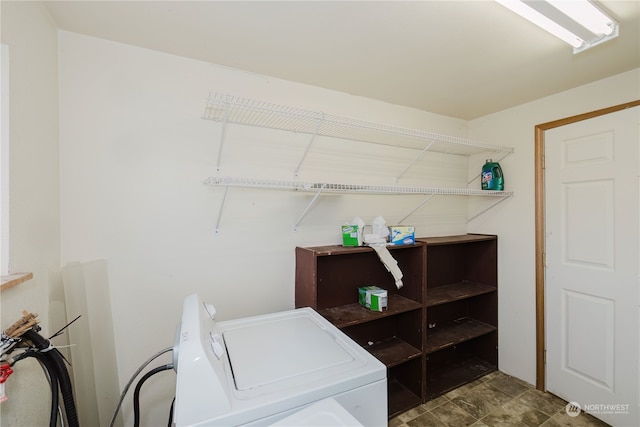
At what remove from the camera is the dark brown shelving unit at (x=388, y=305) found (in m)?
1.85

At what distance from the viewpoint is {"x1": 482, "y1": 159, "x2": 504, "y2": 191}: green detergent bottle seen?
2.35 metres

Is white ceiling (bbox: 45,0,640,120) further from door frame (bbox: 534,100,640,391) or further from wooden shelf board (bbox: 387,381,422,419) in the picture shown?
wooden shelf board (bbox: 387,381,422,419)

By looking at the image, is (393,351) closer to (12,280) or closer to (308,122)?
(308,122)

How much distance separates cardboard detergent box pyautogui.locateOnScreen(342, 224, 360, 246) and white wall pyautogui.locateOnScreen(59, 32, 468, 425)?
0.17 metres

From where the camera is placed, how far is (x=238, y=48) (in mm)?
1488

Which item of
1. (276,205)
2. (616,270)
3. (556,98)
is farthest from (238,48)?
(616,270)

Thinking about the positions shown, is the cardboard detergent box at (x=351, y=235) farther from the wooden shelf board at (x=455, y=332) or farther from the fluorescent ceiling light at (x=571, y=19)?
the fluorescent ceiling light at (x=571, y=19)

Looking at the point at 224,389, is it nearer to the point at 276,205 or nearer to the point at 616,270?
the point at 276,205

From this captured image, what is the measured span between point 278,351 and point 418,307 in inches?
48.9

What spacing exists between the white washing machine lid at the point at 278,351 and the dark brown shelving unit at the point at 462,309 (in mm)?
1318

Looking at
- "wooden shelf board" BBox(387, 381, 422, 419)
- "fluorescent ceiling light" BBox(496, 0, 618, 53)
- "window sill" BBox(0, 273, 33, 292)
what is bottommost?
"wooden shelf board" BBox(387, 381, 422, 419)

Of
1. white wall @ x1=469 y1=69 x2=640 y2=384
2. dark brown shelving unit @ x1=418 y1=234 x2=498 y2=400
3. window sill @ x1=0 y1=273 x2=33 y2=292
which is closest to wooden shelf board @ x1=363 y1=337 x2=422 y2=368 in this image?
dark brown shelving unit @ x1=418 y1=234 x2=498 y2=400

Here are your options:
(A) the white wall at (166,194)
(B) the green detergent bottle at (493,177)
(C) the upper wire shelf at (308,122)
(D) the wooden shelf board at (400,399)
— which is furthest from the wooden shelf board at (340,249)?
(D) the wooden shelf board at (400,399)

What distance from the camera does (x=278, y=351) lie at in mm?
1141
